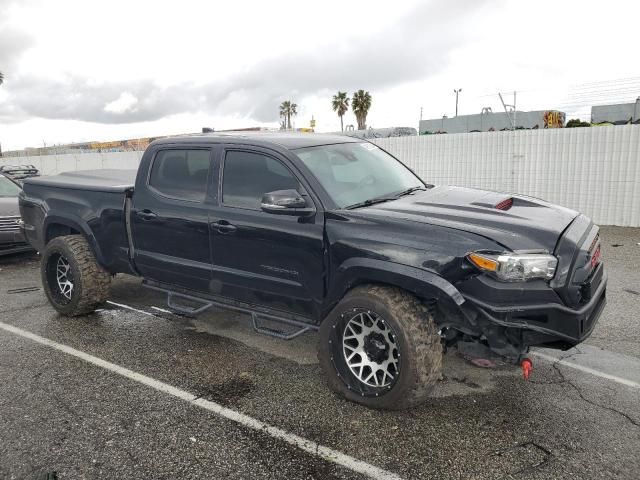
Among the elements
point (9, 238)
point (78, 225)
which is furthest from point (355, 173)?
point (9, 238)

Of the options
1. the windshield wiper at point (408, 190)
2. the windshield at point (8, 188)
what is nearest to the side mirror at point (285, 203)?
the windshield wiper at point (408, 190)

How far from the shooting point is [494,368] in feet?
14.0

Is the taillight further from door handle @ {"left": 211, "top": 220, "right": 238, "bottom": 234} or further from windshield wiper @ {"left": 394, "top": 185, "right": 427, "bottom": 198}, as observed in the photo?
door handle @ {"left": 211, "top": 220, "right": 238, "bottom": 234}

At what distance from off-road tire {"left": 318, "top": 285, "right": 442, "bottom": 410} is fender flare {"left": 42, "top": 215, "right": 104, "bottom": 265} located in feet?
9.69

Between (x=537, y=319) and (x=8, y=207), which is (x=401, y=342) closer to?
(x=537, y=319)

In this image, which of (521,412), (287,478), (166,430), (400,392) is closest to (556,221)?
(521,412)

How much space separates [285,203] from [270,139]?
2.86 feet

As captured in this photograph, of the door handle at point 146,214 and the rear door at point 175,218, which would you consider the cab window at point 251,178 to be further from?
the door handle at point 146,214

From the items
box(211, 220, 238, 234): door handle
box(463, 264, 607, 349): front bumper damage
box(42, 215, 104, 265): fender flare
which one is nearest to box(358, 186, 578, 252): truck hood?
box(463, 264, 607, 349): front bumper damage

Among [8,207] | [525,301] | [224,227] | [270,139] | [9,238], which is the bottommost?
[9,238]

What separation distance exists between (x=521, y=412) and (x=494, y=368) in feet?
2.42

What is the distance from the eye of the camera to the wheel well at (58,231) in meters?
5.77

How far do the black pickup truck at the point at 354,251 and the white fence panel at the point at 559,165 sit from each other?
7.91m

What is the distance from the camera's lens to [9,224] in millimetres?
8266
